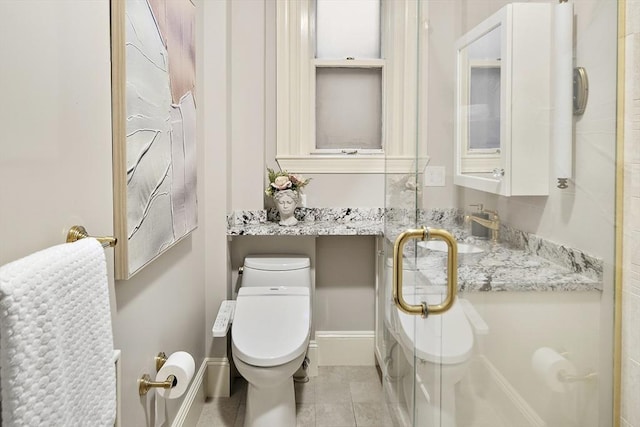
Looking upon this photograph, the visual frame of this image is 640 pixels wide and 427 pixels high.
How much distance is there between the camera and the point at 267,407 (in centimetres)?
227

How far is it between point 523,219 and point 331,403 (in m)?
1.73

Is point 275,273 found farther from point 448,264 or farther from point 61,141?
point 61,141

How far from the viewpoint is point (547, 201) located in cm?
127

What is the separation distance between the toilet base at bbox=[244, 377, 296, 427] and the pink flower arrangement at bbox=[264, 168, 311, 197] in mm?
1009

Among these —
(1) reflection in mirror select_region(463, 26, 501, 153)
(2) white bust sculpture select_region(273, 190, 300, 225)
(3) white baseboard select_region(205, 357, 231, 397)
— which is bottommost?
(3) white baseboard select_region(205, 357, 231, 397)

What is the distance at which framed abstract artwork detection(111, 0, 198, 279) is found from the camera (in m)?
1.38

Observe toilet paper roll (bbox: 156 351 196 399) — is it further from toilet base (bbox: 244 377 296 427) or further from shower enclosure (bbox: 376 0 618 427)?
shower enclosure (bbox: 376 0 618 427)

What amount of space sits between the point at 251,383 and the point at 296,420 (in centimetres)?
39

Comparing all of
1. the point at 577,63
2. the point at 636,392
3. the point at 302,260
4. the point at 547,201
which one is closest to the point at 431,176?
the point at 547,201

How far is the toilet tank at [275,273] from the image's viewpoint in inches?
109

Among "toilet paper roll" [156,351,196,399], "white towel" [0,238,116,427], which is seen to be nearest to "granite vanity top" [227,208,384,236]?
"toilet paper roll" [156,351,196,399]

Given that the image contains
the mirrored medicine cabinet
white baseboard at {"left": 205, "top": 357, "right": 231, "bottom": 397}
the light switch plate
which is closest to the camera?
the mirrored medicine cabinet

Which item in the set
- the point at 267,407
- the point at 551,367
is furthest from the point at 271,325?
the point at 551,367

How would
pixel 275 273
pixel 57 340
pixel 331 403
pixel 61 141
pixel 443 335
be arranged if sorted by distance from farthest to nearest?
pixel 275 273 → pixel 331 403 → pixel 443 335 → pixel 61 141 → pixel 57 340
